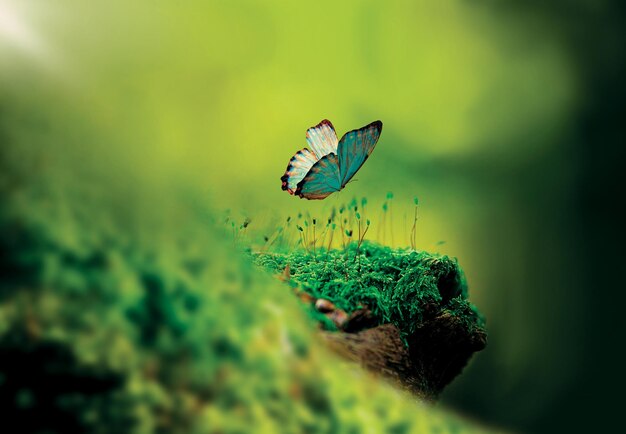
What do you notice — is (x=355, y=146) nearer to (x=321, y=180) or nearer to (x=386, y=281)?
(x=321, y=180)

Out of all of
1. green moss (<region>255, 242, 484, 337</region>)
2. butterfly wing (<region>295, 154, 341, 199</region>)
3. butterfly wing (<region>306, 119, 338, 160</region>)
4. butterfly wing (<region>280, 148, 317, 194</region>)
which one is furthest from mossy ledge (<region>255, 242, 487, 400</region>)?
butterfly wing (<region>306, 119, 338, 160</region>)

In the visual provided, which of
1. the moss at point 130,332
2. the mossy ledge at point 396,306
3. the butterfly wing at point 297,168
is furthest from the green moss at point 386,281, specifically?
the moss at point 130,332

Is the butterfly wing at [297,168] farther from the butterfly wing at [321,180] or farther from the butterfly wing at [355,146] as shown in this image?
the butterfly wing at [355,146]

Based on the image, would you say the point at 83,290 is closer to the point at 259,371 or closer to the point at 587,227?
the point at 259,371

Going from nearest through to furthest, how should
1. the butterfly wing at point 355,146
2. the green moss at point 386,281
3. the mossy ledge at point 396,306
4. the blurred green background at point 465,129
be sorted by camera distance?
the mossy ledge at point 396,306
the green moss at point 386,281
the butterfly wing at point 355,146
the blurred green background at point 465,129

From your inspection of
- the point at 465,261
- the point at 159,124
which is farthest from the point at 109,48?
the point at 465,261

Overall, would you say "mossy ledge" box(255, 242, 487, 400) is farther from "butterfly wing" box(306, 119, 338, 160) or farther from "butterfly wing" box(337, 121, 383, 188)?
"butterfly wing" box(306, 119, 338, 160)
